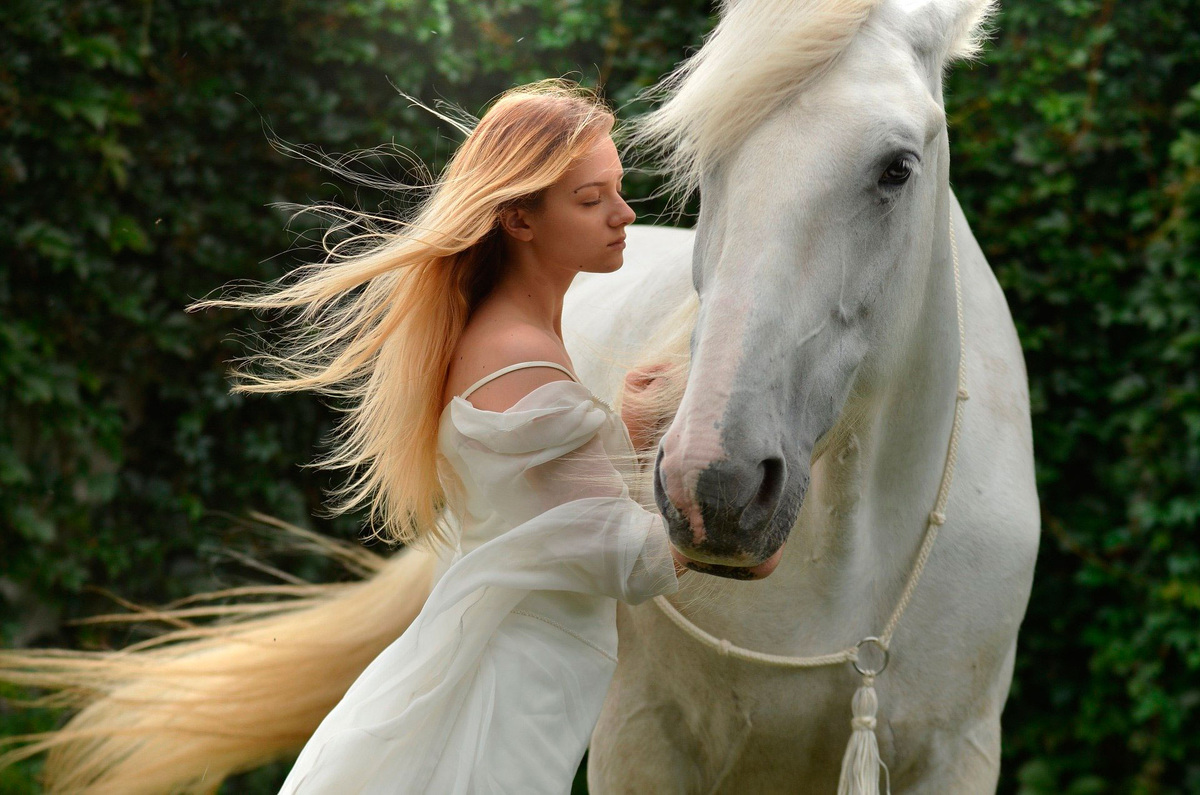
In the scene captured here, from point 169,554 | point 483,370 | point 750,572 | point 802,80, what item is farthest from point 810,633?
point 169,554

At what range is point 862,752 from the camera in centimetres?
155

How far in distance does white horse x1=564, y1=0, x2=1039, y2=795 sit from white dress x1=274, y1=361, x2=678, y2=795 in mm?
202

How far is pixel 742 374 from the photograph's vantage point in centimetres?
111

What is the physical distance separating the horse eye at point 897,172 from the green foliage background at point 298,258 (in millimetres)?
2012

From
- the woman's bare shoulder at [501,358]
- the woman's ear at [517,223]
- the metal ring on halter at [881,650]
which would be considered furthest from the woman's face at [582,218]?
the metal ring on halter at [881,650]

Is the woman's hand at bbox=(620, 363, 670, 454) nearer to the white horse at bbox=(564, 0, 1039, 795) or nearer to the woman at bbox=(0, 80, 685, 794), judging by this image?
the woman at bbox=(0, 80, 685, 794)

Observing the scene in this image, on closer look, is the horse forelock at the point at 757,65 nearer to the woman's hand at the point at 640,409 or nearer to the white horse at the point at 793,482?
A: the white horse at the point at 793,482

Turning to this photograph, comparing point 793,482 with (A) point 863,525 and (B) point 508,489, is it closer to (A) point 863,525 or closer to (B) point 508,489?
(B) point 508,489

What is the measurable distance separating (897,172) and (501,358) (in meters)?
0.52

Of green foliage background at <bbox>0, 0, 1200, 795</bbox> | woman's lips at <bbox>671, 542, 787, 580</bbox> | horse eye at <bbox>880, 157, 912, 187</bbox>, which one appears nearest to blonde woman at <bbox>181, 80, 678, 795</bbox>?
woman's lips at <bbox>671, 542, 787, 580</bbox>

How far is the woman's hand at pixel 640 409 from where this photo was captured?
158 cm

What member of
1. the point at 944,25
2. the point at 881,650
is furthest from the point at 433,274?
the point at 881,650

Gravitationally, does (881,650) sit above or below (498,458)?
below

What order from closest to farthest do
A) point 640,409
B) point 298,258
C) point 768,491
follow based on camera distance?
1. point 768,491
2. point 640,409
3. point 298,258
